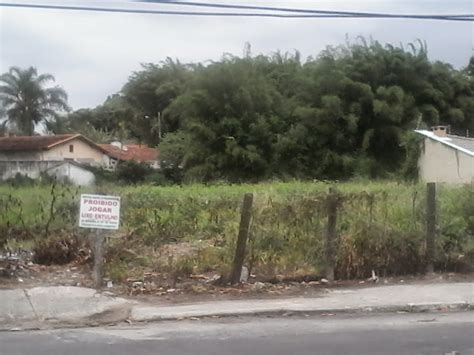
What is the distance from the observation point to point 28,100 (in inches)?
2512

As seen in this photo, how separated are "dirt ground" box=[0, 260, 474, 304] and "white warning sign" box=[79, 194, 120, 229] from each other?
0.89 metres

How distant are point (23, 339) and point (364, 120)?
133 ft

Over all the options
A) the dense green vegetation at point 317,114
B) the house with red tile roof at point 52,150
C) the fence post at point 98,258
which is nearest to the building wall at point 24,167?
the house with red tile roof at point 52,150

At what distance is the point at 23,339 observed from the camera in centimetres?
732

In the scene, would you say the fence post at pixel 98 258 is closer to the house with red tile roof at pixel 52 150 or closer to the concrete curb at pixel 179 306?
the concrete curb at pixel 179 306

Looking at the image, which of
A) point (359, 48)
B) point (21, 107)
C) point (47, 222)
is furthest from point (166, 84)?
point (47, 222)

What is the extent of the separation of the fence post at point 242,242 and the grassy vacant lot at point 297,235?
194 millimetres

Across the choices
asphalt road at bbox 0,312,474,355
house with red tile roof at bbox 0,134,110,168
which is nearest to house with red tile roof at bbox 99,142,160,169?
house with red tile roof at bbox 0,134,110,168

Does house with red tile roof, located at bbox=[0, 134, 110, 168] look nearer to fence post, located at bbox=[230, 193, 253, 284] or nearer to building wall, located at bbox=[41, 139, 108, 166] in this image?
building wall, located at bbox=[41, 139, 108, 166]

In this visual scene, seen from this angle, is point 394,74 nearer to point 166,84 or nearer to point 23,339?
point 166,84

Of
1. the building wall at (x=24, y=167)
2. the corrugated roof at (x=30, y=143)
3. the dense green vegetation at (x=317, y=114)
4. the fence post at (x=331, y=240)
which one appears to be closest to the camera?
the fence post at (x=331, y=240)

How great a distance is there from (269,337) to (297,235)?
3259 millimetres

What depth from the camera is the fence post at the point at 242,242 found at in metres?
9.96

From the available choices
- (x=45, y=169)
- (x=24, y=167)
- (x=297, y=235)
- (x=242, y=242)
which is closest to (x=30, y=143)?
(x=24, y=167)
